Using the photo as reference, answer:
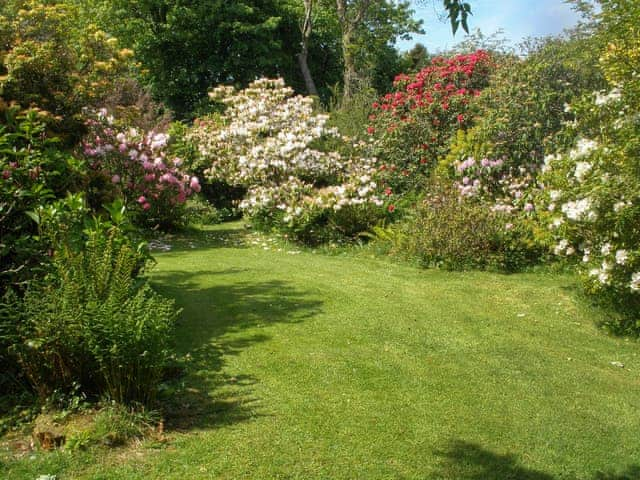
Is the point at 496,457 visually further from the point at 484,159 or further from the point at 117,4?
the point at 117,4

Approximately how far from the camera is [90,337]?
4.05 meters

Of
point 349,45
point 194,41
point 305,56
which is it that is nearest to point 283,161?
point 349,45

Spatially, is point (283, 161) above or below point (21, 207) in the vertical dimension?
above

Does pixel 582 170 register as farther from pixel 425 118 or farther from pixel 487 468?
pixel 425 118

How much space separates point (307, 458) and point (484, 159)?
7895 millimetres

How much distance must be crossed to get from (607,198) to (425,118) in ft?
24.5

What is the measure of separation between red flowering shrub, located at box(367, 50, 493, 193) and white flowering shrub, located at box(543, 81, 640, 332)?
18.5ft

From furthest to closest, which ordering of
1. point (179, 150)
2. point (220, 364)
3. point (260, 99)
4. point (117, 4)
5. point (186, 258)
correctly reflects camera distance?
point (117, 4) < point (179, 150) < point (260, 99) < point (186, 258) < point (220, 364)

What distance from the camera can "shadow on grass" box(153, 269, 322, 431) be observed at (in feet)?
14.8

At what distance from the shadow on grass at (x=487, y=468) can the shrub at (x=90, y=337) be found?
1.98 metres

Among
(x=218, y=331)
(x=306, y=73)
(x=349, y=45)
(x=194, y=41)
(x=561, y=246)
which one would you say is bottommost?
(x=218, y=331)

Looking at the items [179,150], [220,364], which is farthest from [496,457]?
[179,150]

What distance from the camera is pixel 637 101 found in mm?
6285

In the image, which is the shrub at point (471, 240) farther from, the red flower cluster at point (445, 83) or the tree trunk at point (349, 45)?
the tree trunk at point (349, 45)
